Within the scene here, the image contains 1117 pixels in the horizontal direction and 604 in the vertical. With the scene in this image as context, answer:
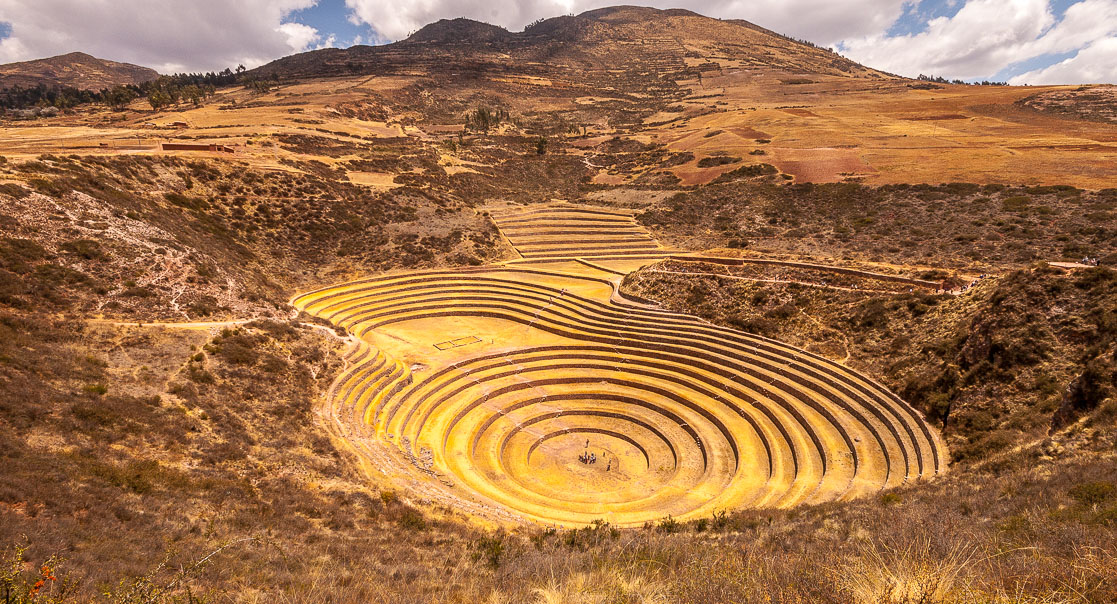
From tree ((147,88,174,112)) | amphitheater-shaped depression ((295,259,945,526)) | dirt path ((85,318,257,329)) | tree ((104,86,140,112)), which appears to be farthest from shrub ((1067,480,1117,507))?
tree ((104,86,140,112))

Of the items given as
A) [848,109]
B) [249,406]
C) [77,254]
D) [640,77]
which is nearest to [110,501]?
[249,406]

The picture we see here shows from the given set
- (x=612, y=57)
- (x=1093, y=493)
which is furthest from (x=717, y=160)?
(x=612, y=57)

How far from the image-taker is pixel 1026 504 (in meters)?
8.19

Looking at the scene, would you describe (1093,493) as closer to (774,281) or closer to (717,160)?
(774,281)

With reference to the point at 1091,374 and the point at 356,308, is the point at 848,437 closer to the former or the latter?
the point at 1091,374

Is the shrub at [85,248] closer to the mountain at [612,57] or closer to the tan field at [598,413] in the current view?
the tan field at [598,413]

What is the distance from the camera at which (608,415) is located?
2102cm

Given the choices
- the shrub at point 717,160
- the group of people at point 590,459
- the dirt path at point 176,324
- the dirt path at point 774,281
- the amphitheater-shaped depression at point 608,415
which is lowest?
the group of people at point 590,459

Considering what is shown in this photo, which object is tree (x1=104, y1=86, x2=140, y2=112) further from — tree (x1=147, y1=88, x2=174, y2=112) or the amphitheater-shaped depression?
the amphitheater-shaped depression

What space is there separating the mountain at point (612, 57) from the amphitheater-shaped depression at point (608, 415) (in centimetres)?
13151

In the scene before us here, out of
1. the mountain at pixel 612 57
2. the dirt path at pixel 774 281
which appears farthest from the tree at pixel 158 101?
the dirt path at pixel 774 281

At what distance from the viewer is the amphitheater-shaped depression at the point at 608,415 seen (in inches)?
605

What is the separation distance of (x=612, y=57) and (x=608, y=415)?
179m

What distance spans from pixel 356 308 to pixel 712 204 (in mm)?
34436
